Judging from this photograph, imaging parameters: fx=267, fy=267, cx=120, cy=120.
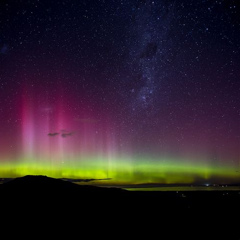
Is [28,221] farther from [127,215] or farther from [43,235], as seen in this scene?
[127,215]

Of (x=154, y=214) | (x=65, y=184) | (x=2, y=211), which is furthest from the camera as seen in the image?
(x=65, y=184)

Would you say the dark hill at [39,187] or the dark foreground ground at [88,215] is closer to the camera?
the dark foreground ground at [88,215]

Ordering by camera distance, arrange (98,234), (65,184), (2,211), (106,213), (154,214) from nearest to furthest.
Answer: (98,234), (2,211), (106,213), (154,214), (65,184)

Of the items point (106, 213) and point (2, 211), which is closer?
point (2, 211)

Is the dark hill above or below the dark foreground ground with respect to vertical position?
above

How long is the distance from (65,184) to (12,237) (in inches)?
1063

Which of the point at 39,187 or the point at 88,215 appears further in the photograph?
the point at 39,187

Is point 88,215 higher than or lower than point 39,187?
lower

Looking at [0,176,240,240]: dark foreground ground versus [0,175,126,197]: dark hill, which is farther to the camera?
[0,175,126,197]: dark hill

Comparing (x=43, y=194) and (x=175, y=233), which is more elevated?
(x=43, y=194)

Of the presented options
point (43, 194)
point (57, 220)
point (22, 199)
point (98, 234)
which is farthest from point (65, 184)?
point (98, 234)

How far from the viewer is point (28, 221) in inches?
1015

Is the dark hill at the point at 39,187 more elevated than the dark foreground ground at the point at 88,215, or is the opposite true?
the dark hill at the point at 39,187

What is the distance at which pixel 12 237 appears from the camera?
2016 centimetres
